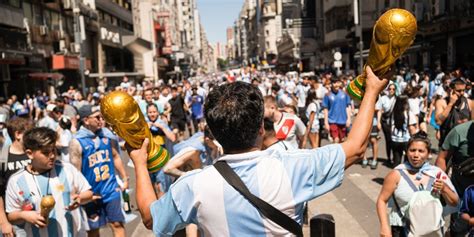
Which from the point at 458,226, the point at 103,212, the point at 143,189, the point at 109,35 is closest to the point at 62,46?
the point at 109,35

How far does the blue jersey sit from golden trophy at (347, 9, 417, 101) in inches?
155

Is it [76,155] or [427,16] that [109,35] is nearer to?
[427,16]

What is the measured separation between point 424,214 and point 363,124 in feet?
7.23

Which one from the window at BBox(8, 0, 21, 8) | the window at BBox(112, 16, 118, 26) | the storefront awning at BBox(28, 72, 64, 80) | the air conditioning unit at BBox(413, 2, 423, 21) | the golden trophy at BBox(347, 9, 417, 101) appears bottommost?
the golden trophy at BBox(347, 9, 417, 101)

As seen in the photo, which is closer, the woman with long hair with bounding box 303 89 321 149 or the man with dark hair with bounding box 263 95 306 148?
the man with dark hair with bounding box 263 95 306 148

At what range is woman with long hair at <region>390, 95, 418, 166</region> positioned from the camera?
8609 mm

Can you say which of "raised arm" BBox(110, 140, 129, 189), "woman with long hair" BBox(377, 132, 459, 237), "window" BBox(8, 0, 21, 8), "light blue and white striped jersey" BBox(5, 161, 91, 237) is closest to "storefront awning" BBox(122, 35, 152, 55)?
"window" BBox(8, 0, 21, 8)

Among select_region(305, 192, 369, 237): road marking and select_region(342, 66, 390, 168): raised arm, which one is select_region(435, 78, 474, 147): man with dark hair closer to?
select_region(305, 192, 369, 237): road marking

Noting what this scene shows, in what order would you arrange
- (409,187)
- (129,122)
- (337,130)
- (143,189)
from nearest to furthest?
(143,189) < (129,122) < (409,187) < (337,130)

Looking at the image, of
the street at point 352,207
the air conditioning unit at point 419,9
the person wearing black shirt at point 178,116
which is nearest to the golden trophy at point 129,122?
the street at point 352,207

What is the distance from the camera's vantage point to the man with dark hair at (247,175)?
1.84m

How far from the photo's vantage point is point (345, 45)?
46469 millimetres

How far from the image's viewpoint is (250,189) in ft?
6.00

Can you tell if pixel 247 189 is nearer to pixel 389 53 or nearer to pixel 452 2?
pixel 389 53
